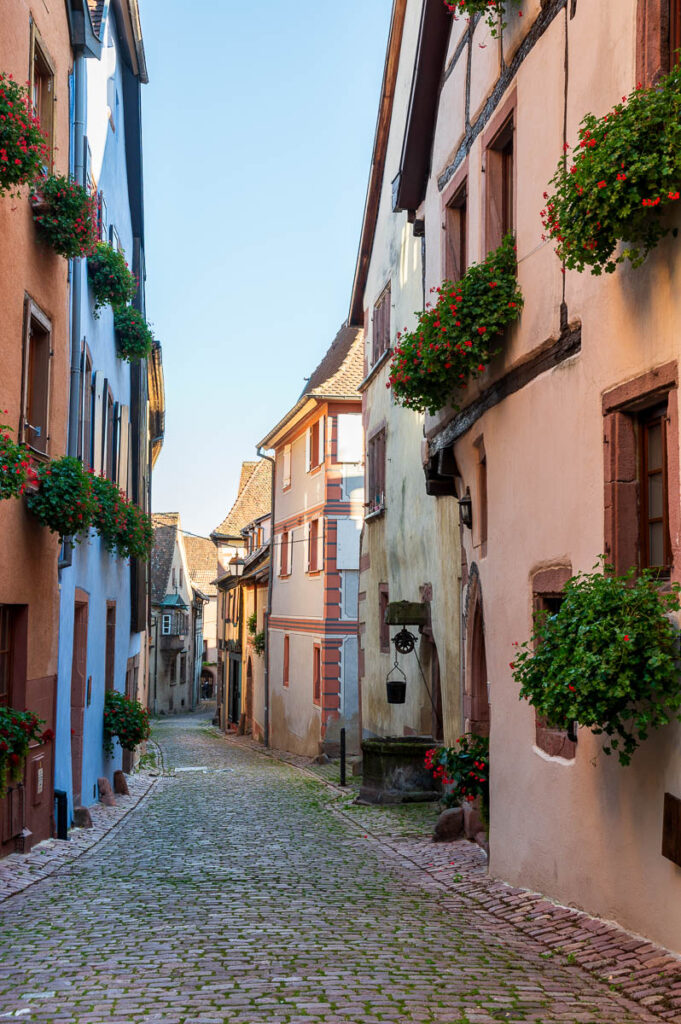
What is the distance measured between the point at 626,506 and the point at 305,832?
725cm

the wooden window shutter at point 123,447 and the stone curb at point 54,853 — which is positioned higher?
the wooden window shutter at point 123,447

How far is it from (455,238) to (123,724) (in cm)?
821

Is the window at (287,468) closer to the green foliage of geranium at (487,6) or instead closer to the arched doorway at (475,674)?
the arched doorway at (475,674)

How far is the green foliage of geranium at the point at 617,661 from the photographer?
5.71m

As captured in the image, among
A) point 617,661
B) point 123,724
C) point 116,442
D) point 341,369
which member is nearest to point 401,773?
point 123,724

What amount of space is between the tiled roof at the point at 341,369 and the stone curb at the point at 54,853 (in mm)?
13233

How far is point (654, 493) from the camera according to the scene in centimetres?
652

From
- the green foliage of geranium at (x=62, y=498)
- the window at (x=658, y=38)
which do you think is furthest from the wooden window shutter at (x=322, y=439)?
the window at (x=658, y=38)

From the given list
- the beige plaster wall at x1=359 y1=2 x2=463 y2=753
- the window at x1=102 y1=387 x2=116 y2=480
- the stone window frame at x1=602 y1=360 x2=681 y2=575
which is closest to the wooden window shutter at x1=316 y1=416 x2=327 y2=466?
the beige plaster wall at x1=359 y1=2 x2=463 y2=753

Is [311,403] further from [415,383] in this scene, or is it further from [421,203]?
[415,383]

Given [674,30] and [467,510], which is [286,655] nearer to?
[467,510]

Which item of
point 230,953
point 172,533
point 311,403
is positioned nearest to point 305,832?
point 230,953

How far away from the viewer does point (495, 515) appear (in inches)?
382

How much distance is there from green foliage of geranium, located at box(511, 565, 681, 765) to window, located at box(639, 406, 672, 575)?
0.88 ft
